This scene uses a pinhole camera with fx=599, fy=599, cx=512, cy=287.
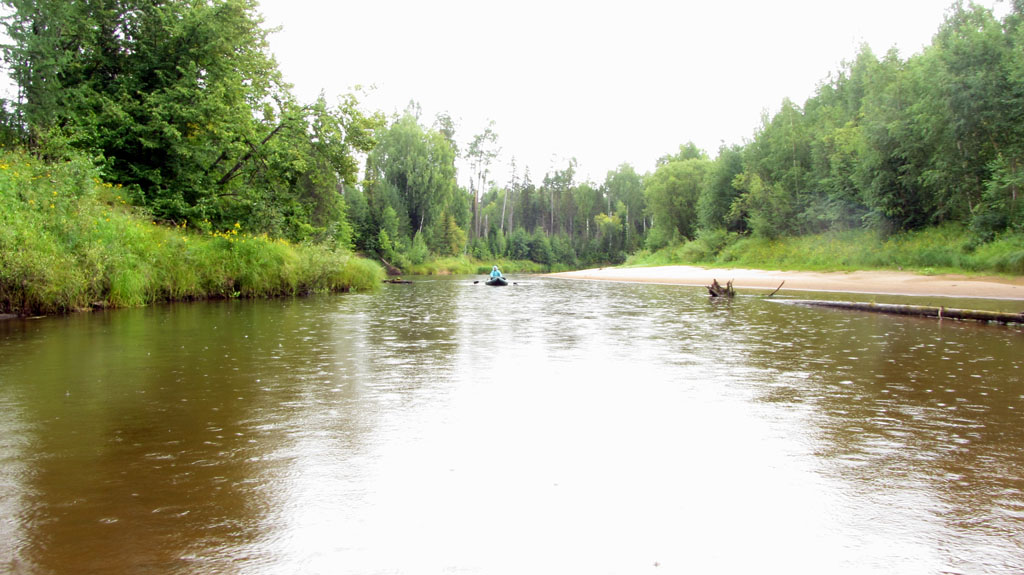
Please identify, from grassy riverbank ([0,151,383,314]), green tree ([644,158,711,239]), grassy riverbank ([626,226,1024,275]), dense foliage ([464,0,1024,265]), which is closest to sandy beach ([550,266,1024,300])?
grassy riverbank ([626,226,1024,275])

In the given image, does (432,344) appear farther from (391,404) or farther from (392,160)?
(392,160)

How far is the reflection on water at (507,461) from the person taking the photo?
2.83m

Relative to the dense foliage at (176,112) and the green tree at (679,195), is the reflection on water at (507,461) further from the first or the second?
the green tree at (679,195)

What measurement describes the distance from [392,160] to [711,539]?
188ft

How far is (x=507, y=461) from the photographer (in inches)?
163

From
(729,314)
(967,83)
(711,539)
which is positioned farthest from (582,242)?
(711,539)

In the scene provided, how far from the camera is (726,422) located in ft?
17.0

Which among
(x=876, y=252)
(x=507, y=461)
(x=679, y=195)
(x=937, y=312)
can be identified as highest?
(x=679, y=195)

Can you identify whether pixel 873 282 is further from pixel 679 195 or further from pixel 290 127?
pixel 679 195

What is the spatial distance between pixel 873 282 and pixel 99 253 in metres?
26.7

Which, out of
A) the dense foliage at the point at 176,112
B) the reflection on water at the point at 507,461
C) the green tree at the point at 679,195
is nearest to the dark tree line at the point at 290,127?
the dense foliage at the point at 176,112

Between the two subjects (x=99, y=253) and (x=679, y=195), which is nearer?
(x=99, y=253)

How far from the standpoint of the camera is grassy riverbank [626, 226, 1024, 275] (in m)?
23.3

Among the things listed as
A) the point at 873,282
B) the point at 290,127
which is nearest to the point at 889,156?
the point at 873,282
